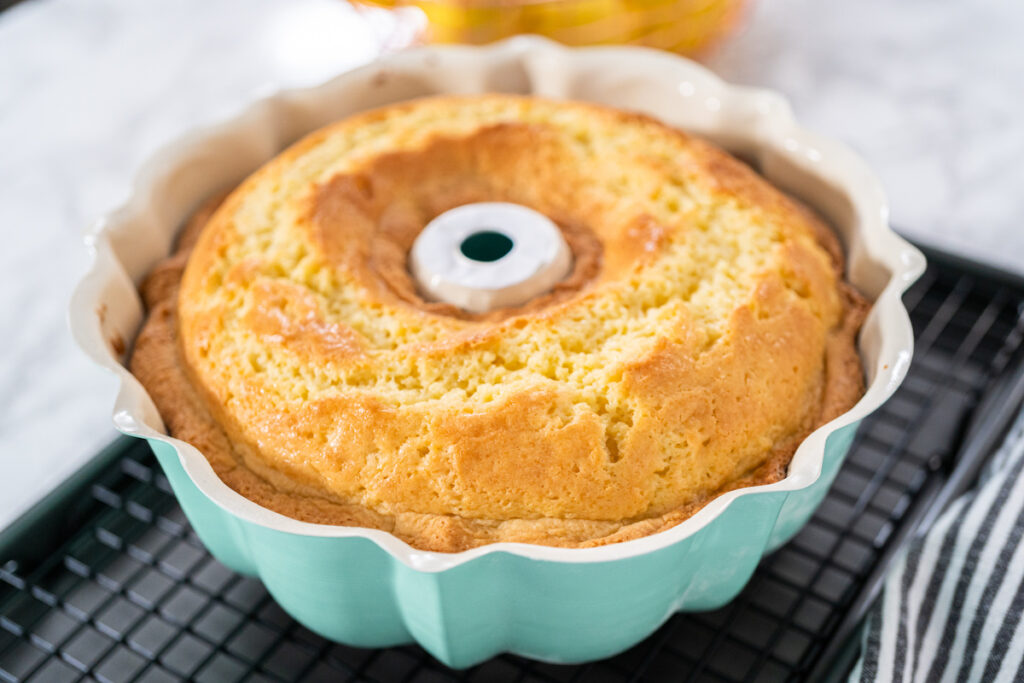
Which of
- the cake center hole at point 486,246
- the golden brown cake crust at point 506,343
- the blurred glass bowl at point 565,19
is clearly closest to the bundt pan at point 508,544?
the golden brown cake crust at point 506,343

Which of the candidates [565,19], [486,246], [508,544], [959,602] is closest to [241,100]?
[565,19]

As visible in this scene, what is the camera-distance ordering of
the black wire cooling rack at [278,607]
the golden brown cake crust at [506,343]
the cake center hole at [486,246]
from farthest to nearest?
Answer: 1. the cake center hole at [486,246]
2. the black wire cooling rack at [278,607]
3. the golden brown cake crust at [506,343]

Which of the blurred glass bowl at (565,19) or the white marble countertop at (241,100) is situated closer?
the white marble countertop at (241,100)

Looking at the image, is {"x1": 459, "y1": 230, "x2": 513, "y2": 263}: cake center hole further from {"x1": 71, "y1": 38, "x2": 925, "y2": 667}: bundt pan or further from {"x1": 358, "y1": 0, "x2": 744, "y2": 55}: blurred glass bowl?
{"x1": 358, "y1": 0, "x2": 744, "y2": 55}: blurred glass bowl

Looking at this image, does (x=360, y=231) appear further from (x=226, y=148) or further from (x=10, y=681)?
(x=10, y=681)

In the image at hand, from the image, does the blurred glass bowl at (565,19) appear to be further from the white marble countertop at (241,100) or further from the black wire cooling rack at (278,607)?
the black wire cooling rack at (278,607)

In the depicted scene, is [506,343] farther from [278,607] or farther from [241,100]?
[241,100]
